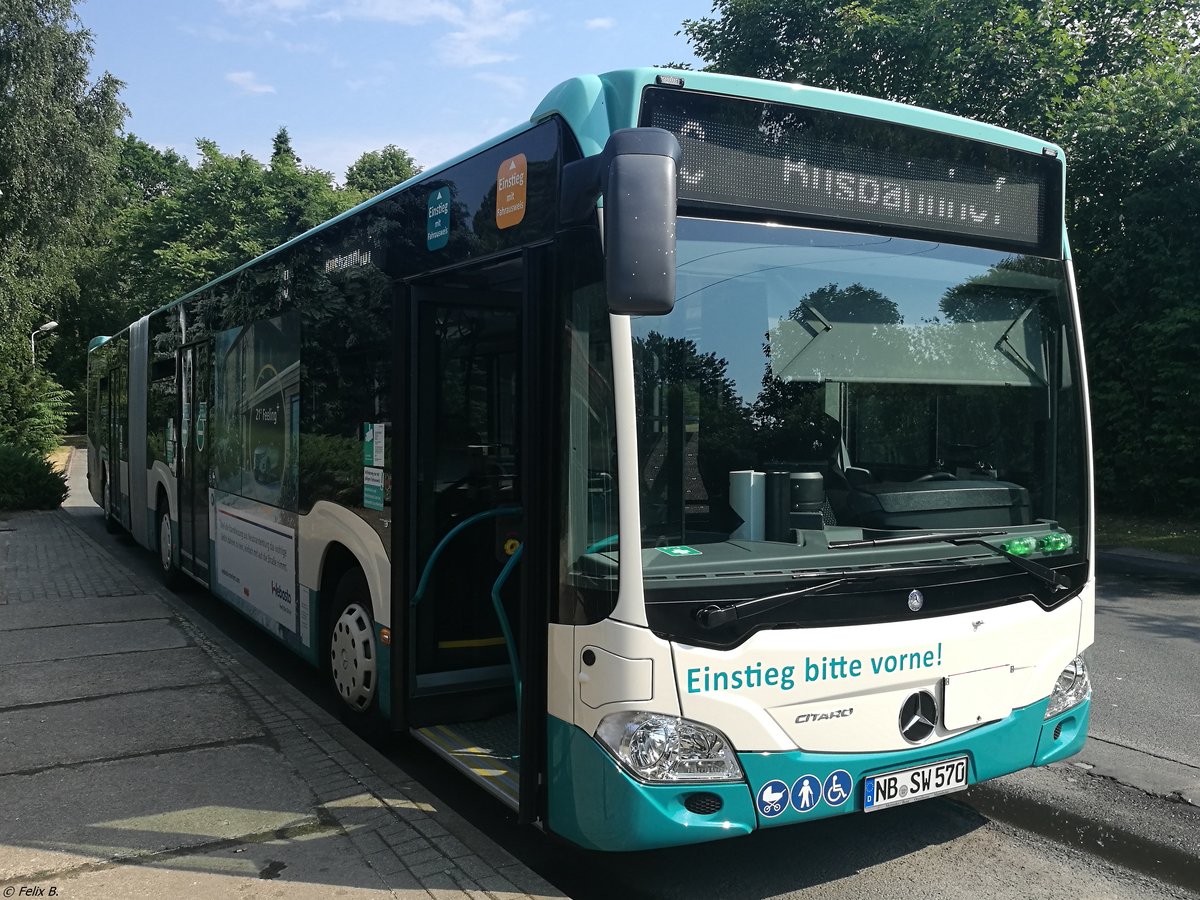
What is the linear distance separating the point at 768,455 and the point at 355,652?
9.30 feet

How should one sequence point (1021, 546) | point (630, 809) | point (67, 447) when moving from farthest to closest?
point (67, 447) → point (1021, 546) → point (630, 809)

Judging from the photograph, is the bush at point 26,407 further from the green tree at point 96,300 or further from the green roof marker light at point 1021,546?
the green roof marker light at point 1021,546

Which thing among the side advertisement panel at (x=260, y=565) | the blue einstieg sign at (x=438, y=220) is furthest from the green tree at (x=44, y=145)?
the blue einstieg sign at (x=438, y=220)

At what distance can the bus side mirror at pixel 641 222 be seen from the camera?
2.93 metres

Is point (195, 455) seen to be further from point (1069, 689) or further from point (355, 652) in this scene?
point (1069, 689)

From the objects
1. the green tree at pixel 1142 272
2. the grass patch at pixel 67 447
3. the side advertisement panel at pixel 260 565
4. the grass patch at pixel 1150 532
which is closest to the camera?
the side advertisement panel at pixel 260 565

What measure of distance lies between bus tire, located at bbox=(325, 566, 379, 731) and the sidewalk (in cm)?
19

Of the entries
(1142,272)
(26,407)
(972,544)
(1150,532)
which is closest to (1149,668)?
(972,544)

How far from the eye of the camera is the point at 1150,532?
16.2 metres

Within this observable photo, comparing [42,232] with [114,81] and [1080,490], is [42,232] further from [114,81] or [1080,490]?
[1080,490]

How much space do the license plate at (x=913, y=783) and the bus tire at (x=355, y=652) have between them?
263 cm

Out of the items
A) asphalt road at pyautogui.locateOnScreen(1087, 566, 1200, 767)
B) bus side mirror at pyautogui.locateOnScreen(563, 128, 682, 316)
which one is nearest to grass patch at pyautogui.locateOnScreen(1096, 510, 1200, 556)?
asphalt road at pyautogui.locateOnScreen(1087, 566, 1200, 767)

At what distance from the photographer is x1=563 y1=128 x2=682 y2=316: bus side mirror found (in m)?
2.93

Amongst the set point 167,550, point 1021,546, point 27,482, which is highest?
point 1021,546
